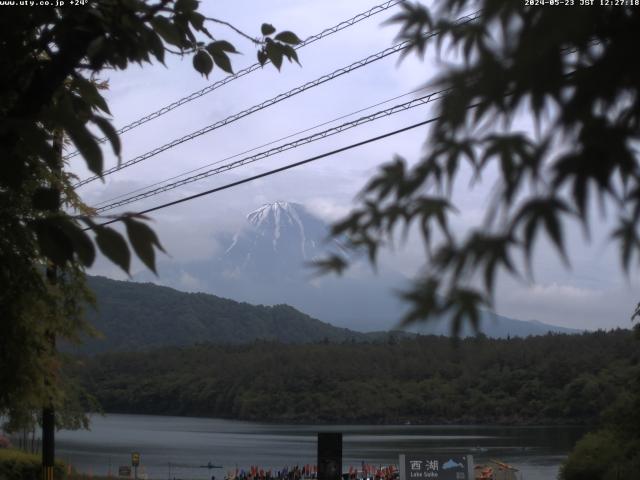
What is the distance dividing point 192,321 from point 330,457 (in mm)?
142023

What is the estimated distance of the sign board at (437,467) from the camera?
20641 mm

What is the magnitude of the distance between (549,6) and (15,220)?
10.1 feet

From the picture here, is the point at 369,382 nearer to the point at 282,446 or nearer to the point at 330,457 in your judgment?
the point at 282,446

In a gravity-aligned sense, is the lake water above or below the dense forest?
below

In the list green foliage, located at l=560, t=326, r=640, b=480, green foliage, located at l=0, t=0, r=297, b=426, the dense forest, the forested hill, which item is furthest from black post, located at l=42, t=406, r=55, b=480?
the forested hill

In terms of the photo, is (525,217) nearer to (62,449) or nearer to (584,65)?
(584,65)

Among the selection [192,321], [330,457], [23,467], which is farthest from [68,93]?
[192,321]

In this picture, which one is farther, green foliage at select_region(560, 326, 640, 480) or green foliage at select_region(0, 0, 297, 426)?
green foliage at select_region(560, 326, 640, 480)

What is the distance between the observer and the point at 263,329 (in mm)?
167250

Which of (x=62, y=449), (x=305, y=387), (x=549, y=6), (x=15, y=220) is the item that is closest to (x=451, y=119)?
(x=549, y=6)

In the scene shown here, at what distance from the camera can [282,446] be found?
6906 cm

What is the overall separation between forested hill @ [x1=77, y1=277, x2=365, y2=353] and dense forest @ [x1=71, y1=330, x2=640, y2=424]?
2974 centimetres

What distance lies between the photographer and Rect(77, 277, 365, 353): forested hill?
136000mm

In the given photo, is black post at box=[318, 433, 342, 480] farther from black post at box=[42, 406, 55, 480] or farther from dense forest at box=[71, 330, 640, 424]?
dense forest at box=[71, 330, 640, 424]
